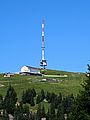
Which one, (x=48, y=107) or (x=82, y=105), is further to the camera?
(x=48, y=107)

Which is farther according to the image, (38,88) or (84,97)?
(38,88)

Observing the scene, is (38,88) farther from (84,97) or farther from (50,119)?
(84,97)

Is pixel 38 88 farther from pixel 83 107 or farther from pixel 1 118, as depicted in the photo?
pixel 83 107

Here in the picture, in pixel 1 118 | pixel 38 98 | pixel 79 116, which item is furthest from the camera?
pixel 38 98

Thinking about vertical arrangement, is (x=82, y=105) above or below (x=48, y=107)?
above

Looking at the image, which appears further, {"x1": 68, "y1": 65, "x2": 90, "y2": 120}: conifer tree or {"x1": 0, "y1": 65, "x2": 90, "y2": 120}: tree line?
{"x1": 0, "y1": 65, "x2": 90, "y2": 120}: tree line

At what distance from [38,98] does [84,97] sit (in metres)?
115

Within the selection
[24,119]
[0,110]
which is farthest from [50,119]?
[0,110]

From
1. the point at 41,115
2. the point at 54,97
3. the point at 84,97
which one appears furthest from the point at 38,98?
the point at 84,97

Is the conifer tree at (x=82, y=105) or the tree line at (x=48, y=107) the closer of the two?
the conifer tree at (x=82, y=105)

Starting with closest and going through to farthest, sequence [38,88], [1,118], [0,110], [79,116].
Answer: [79,116] → [1,118] → [0,110] → [38,88]

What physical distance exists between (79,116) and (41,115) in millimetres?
81605

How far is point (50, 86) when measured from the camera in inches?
7151

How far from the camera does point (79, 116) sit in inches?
992
